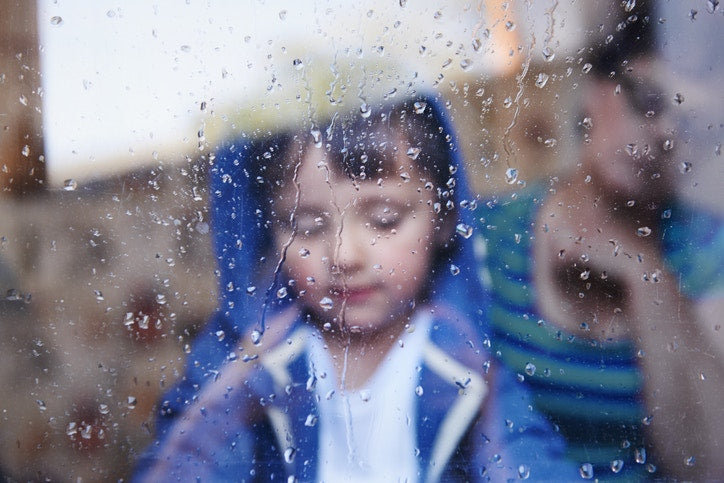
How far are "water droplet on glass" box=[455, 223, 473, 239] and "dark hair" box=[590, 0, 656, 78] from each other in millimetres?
378

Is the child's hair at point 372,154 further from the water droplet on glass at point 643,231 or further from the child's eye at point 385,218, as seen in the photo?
the water droplet on glass at point 643,231

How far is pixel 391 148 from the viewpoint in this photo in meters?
1.00

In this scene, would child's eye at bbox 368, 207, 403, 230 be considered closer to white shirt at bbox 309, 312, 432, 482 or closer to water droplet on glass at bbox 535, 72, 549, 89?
white shirt at bbox 309, 312, 432, 482

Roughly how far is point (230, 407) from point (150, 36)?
2.24 feet

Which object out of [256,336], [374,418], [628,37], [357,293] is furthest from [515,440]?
[628,37]

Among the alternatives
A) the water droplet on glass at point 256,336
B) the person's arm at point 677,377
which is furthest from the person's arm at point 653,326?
the water droplet on glass at point 256,336

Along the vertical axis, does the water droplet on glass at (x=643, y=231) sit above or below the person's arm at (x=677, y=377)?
above

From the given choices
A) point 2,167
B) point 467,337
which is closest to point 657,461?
point 467,337

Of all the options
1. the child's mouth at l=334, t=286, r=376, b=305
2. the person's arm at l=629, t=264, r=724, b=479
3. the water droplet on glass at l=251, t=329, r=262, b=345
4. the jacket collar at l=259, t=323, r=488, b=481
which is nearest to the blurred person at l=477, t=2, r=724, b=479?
the person's arm at l=629, t=264, r=724, b=479

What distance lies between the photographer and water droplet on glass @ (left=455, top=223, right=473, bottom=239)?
997 millimetres

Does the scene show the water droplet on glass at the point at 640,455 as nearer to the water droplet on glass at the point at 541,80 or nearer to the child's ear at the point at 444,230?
the child's ear at the point at 444,230

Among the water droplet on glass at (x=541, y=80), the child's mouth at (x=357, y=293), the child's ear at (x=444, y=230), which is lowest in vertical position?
the child's mouth at (x=357, y=293)

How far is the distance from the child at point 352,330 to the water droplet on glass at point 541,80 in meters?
0.19

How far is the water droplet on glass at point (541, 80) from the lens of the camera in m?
1.00
